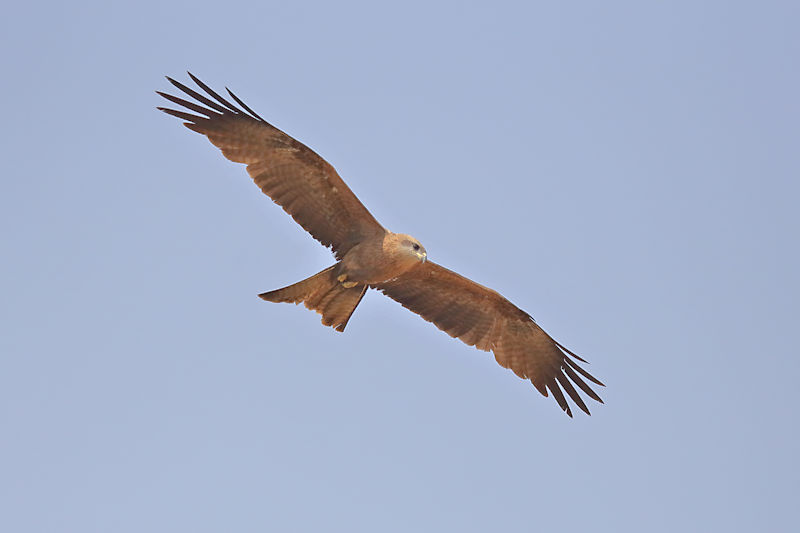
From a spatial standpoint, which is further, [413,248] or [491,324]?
[491,324]

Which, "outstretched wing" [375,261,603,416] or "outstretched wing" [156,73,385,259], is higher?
"outstretched wing" [375,261,603,416]

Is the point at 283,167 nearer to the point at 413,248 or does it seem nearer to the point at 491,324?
the point at 413,248

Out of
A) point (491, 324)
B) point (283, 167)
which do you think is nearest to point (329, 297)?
point (283, 167)

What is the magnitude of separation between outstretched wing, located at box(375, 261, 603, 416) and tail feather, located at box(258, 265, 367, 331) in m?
1.05

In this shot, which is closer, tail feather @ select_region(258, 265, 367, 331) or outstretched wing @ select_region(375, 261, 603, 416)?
tail feather @ select_region(258, 265, 367, 331)

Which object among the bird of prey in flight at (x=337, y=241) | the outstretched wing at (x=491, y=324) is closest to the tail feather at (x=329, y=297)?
the bird of prey in flight at (x=337, y=241)

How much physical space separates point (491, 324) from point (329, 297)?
2.52 m

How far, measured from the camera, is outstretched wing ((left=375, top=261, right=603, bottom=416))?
1407 centimetres

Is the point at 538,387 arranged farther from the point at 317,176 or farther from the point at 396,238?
the point at 317,176

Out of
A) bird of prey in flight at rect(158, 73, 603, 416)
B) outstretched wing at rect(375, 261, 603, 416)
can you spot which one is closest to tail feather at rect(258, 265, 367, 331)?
bird of prey in flight at rect(158, 73, 603, 416)

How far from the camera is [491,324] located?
14.5 meters

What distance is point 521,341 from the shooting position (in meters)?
14.7

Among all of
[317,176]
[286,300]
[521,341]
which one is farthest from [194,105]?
[521,341]

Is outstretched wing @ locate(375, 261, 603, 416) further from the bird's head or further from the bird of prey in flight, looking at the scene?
the bird's head
